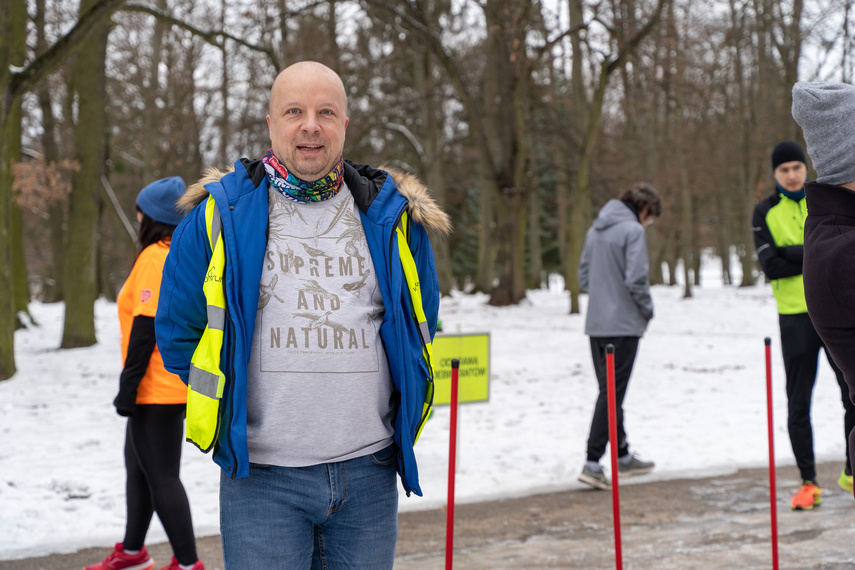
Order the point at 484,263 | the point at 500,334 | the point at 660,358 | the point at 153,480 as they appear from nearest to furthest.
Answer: the point at 153,480 → the point at 660,358 → the point at 500,334 → the point at 484,263

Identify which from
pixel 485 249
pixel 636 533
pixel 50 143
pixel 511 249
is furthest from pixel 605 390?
pixel 485 249

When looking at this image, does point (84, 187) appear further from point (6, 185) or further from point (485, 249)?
point (485, 249)

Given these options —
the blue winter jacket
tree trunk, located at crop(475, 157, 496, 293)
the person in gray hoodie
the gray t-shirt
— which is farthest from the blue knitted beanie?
tree trunk, located at crop(475, 157, 496, 293)

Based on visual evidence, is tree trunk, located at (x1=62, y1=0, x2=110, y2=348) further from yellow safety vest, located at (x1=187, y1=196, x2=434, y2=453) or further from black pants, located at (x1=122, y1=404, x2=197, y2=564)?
yellow safety vest, located at (x1=187, y1=196, x2=434, y2=453)

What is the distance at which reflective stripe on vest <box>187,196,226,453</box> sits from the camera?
2129mm

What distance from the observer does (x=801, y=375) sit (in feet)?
16.8

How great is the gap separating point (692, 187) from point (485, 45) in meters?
15.6

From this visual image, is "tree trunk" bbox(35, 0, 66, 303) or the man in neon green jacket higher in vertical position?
"tree trunk" bbox(35, 0, 66, 303)

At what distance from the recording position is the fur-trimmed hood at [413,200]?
2404 millimetres

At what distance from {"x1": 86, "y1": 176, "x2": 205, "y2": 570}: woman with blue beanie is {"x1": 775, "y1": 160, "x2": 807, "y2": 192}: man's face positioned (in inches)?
147

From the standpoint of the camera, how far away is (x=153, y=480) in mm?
3746

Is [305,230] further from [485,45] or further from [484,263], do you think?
[484,263]

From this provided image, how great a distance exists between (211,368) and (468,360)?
434 cm

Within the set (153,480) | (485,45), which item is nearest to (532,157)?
(485,45)
